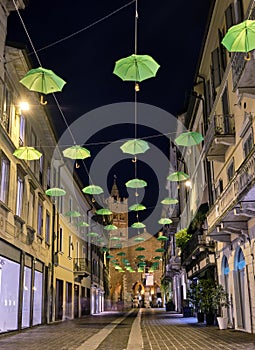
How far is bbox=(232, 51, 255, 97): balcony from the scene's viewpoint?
1275cm

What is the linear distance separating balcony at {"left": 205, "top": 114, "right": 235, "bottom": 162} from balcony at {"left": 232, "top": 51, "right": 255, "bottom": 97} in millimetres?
3268

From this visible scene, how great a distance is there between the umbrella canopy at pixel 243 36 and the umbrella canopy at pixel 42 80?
4.34 meters

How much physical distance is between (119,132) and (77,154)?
31.8 ft

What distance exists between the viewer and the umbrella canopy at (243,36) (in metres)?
9.75

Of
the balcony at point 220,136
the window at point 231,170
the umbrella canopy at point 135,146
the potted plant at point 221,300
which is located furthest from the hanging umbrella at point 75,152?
the potted plant at point 221,300

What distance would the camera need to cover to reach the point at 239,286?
688 inches

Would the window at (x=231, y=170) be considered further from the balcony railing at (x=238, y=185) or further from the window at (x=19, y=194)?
the window at (x=19, y=194)

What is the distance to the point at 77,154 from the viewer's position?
1658cm

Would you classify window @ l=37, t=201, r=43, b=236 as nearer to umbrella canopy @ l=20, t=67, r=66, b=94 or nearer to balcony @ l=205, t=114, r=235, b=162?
balcony @ l=205, t=114, r=235, b=162

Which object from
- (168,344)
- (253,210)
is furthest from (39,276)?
(253,210)

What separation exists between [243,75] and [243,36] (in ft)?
10.9

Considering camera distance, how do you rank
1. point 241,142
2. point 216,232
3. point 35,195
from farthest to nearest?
point 35,195 < point 216,232 < point 241,142

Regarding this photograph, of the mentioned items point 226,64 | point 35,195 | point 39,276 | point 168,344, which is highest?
point 226,64

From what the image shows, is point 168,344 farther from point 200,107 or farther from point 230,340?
point 200,107
